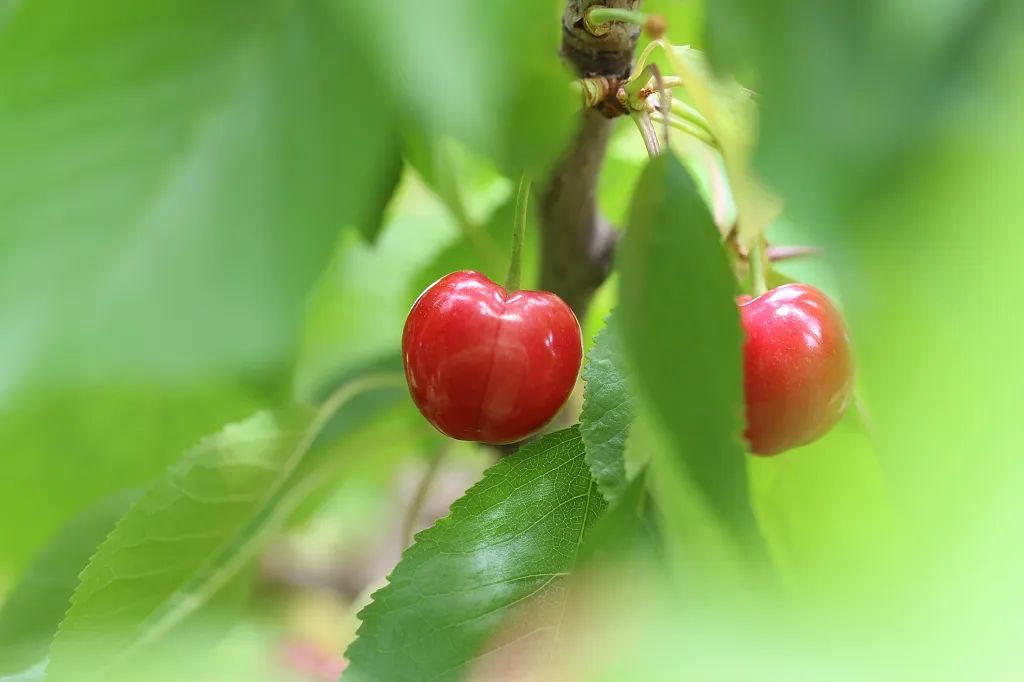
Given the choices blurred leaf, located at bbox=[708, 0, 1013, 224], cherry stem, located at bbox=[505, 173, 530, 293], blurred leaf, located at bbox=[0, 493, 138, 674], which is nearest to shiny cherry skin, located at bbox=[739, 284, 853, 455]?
cherry stem, located at bbox=[505, 173, 530, 293]

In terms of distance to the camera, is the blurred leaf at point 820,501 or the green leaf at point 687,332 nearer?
the green leaf at point 687,332

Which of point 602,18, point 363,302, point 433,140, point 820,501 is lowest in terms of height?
point 820,501

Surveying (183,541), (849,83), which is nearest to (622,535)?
(849,83)

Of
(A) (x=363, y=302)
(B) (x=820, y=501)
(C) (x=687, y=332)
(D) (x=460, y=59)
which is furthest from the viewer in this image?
A: (A) (x=363, y=302)

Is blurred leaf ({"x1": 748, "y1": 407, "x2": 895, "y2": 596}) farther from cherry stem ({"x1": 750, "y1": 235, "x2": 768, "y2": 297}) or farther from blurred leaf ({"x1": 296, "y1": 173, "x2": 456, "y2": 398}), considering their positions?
blurred leaf ({"x1": 296, "y1": 173, "x2": 456, "y2": 398})

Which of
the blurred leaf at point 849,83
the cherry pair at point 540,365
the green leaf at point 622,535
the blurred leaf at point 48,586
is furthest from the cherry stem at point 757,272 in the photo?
the blurred leaf at point 48,586

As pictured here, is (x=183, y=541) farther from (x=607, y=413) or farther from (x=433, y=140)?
(x=433, y=140)

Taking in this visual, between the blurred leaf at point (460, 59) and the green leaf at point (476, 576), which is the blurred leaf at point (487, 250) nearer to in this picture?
the green leaf at point (476, 576)
